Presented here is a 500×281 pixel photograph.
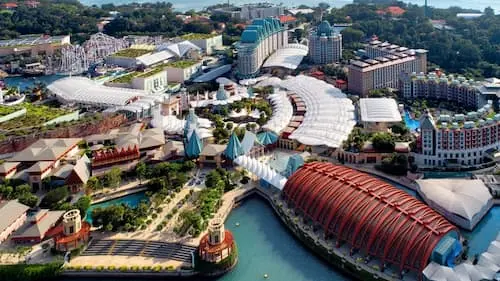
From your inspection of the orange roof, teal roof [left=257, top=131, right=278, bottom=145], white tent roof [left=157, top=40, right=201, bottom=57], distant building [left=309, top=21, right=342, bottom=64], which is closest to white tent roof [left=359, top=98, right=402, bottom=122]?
teal roof [left=257, top=131, right=278, bottom=145]

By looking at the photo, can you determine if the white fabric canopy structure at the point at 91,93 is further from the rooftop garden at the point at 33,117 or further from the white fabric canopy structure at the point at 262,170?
the white fabric canopy structure at the point at 262,170

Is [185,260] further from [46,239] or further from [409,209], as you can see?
[409,209]

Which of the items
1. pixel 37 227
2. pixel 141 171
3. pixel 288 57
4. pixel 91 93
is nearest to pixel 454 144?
pixel 141 171

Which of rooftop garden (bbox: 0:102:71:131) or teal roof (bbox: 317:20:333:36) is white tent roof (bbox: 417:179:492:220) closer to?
rooftop garden (bbox: 0:102:71:131)

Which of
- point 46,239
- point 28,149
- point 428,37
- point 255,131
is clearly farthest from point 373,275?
point 428,37

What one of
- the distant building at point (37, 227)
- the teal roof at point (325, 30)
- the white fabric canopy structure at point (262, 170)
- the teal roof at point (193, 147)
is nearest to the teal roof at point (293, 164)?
the white fabric canopy structure at point (262, 170)

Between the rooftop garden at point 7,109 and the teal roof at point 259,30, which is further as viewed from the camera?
the teal roof at point 259,30
